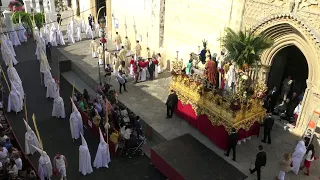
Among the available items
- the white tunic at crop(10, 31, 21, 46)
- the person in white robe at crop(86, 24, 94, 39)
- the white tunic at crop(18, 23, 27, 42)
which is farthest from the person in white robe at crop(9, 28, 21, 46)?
the person in white robe at crop(86, 24, 94, 39)

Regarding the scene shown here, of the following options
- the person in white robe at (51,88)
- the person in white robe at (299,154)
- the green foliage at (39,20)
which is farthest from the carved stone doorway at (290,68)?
the green foliage at (39,20)

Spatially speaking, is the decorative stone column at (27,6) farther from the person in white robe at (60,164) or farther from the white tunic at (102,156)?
the person in white robe at (60,164)

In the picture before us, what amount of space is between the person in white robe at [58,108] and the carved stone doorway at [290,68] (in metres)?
9.68

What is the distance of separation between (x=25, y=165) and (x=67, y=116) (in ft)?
15.3

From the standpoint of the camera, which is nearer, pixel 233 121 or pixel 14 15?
pixel 233 121

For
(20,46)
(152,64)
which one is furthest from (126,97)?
(20,46)

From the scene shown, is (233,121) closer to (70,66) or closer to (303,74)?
(303,74)

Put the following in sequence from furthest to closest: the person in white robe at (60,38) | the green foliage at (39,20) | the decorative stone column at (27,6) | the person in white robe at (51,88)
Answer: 1. the decorative stone column at (27,6)
2. the green foliage at (39,20)
3. the person in white robe at (60,38)
4. the person in white robe at (51,88)

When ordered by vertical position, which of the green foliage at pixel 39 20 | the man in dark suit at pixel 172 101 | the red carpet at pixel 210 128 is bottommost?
the red carpet at pixel 210 128

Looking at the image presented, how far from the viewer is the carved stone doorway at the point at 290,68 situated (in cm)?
1460

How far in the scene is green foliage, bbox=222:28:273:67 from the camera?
12578 millimetres

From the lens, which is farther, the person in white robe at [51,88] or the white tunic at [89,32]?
the white tunic at [89,32]

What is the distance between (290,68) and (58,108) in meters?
11.2

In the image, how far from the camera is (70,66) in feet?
67.7
